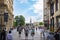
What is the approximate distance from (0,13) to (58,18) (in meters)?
13.5

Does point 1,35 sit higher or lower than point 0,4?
lower

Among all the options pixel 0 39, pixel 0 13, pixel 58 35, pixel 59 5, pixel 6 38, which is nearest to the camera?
pixel 58 35

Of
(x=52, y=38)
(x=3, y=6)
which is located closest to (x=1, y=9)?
(x=3, y=6)

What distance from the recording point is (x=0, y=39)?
22.7m

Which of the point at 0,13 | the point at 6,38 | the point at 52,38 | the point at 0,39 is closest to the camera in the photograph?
the point at 52,38

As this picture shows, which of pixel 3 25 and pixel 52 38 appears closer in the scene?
pixel 52 38

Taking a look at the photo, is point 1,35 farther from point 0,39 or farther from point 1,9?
point 1,9

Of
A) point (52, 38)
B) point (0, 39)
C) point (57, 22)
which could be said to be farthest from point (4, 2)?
point (52, 38)

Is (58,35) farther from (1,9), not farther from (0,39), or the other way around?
(1,9)

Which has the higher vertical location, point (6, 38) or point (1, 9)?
point (1, 9)

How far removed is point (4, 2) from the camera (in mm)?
50875

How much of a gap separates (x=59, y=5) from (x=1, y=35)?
21589 millimetres

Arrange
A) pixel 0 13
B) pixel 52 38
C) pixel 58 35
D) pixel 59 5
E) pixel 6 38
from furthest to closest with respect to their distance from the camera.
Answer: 1. pixel 0 13
2. pixel 59 5
3. pixel 6 38
4. pixel 52 38
5. pixel 58 35

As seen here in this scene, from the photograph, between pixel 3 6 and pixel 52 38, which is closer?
pixel 52 38
